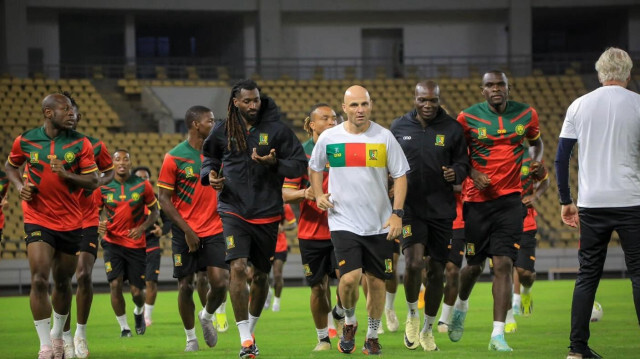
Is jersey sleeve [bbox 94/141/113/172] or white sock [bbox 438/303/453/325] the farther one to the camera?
white sock [bbox 438/303/453/325]

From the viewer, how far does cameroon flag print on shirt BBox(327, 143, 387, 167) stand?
8.97 m

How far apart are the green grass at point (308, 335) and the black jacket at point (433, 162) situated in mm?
1422

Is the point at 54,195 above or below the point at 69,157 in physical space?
below

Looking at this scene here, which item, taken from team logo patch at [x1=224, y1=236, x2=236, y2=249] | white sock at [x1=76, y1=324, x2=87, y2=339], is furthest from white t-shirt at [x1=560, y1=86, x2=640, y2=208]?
white sock at [x1=76, y1=324, x2=87, y2=339]

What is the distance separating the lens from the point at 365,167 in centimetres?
897

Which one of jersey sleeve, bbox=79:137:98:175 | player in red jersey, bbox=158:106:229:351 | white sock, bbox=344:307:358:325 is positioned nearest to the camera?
white sock, bbox=344:307:358:325

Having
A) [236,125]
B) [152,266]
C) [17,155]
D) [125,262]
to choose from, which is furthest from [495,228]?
[152,266]

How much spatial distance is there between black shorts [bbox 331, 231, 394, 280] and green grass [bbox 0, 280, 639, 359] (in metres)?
0.82

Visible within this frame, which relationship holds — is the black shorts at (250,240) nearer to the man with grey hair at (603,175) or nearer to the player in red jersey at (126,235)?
the man with grey hair at (603,175)

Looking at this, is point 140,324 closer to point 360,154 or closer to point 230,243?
point 230,243

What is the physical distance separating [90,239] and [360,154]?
10.2 feet

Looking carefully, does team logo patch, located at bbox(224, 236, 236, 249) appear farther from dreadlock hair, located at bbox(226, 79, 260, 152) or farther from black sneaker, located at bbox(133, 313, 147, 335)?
black sneaker, located at bbox(133, 313, 147, 335)

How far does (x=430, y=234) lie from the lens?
9945mm

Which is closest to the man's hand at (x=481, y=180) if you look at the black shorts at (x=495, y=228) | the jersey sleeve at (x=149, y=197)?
the black shorts at (x=495, y=228)
